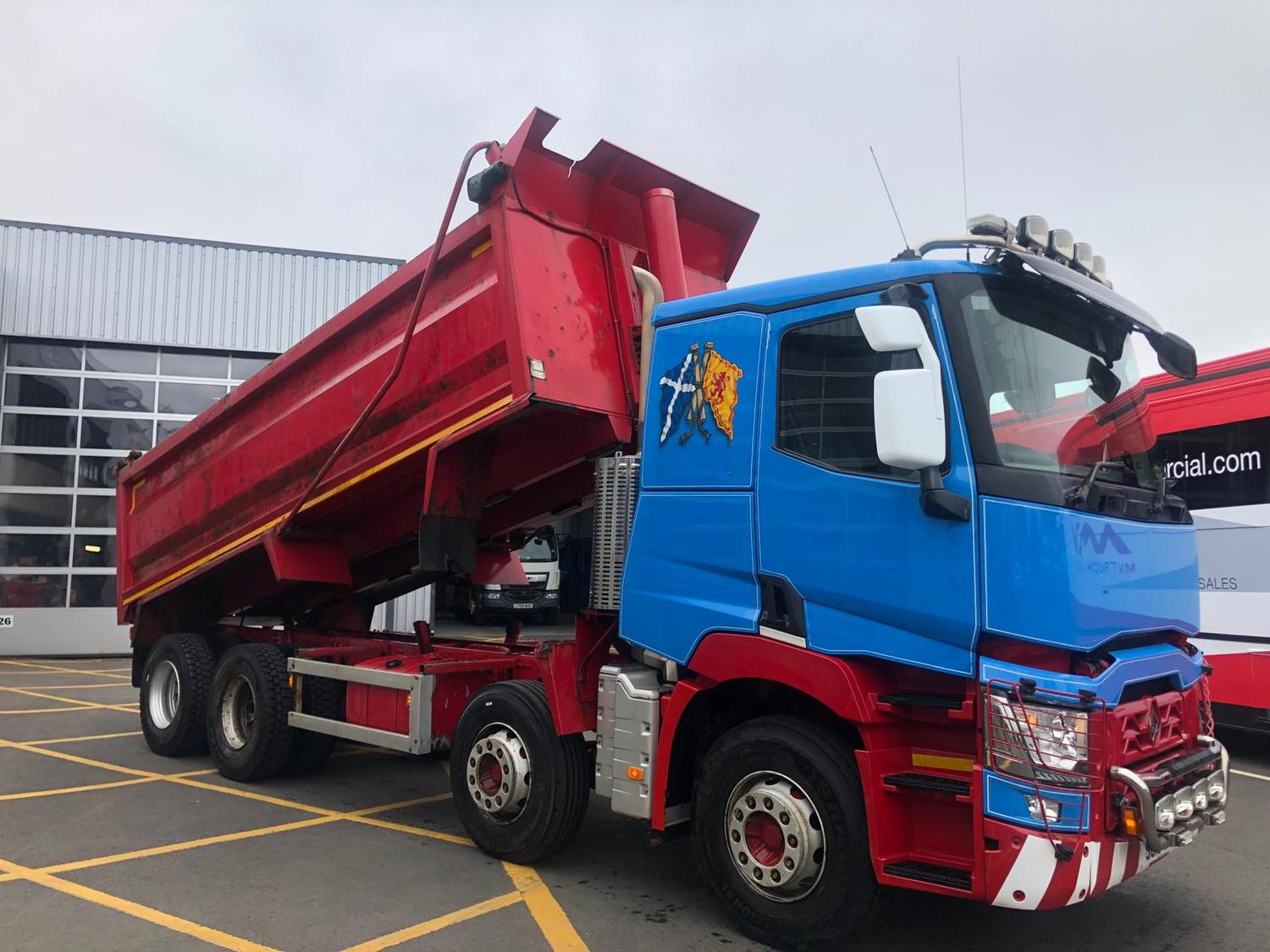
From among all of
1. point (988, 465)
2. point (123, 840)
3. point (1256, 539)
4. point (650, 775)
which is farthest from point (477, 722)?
point (1256, 539)

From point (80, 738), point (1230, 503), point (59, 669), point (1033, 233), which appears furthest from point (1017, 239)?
point (59, 669)

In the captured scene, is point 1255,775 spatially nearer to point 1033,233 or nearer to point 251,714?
point 1033,233

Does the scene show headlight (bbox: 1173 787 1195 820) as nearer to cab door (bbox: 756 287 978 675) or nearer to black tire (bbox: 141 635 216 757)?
cab door (bbox: 756 287 978 675)

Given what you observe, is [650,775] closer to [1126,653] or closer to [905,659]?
[905,659]

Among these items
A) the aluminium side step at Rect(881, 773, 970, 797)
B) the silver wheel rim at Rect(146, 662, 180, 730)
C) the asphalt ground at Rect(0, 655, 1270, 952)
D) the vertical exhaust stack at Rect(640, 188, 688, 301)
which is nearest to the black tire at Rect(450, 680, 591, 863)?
the asphalt ground at Rect(0, 655, 1270, 952)

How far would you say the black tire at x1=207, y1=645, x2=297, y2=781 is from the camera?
678 cm

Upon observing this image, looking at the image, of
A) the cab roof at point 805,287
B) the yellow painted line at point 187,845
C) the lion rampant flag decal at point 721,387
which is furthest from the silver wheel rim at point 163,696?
the lion rampant flag decal at point 721,387

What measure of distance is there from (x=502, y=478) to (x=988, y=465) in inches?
132

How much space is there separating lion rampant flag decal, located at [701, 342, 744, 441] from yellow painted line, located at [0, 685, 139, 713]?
876 centimetres

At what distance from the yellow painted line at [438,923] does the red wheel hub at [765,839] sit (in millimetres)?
1277

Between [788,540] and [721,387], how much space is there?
81cm

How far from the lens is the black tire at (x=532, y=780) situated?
485 cm

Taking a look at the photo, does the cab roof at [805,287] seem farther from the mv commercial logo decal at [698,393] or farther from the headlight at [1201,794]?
the headlight at [1201,794]

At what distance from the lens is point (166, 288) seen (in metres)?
15.8
